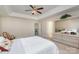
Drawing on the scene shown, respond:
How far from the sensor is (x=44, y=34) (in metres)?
1.92

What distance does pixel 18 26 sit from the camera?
184 cm

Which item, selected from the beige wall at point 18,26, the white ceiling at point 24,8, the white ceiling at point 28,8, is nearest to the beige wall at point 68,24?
the white ceiling at point 28,8

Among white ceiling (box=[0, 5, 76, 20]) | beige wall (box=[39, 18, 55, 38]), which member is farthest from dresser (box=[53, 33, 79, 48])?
white ceiling (box=[0, 5, 76, 20])

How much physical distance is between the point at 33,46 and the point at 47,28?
1.57ft

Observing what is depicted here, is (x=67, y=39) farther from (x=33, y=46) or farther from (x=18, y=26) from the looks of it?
(x=18, y=26)

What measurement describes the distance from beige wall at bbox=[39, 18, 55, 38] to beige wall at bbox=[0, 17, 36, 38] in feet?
0.65

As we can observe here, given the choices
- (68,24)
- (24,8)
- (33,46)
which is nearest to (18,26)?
(24,8)

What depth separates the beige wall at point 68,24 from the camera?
176 centimetres

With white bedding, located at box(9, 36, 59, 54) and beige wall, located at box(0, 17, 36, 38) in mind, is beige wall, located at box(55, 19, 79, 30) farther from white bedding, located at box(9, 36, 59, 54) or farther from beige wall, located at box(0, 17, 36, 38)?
beige wall, located at box(0, 17, 36, 38)

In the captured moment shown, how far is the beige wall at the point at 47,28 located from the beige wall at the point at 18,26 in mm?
197

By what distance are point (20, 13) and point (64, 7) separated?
0.81 metres

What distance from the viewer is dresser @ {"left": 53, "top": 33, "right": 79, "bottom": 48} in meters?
1.75
